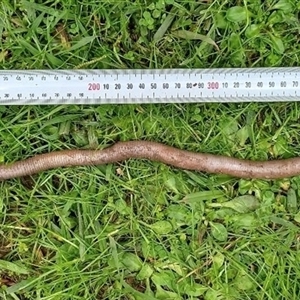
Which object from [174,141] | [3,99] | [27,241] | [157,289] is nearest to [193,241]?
[157,289]

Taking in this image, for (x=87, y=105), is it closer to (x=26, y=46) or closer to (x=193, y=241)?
(x=26, y=46)

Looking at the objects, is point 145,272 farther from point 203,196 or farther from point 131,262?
point 203,196

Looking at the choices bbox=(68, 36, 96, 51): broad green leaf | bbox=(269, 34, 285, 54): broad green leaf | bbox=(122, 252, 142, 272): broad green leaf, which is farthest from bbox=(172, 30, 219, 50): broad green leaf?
bbox=(122, 252, 142, 272): broad green leaf

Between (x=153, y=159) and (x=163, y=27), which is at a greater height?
(x=163, y=27)

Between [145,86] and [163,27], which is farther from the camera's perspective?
[163,27]

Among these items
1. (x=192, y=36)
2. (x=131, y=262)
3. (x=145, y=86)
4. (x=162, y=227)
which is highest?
(x=192, y=36)

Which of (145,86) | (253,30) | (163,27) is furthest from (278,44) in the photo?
(145,86)
